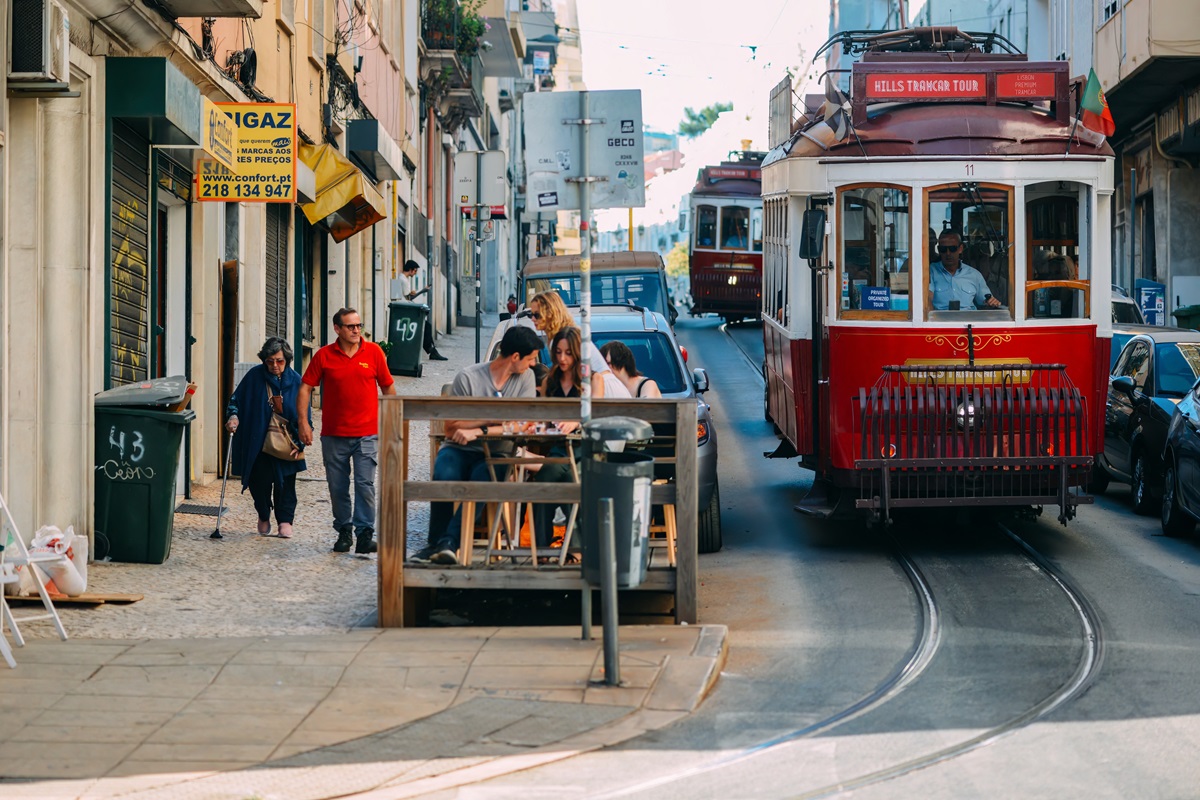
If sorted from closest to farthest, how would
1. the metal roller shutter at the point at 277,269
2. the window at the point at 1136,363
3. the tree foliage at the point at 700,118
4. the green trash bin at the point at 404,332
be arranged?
the window at the point at 1136,363, the metal roller shutter at the point at 277,269, the green trash bin at the point at 404,332, the tree foliage at the point at 700,118

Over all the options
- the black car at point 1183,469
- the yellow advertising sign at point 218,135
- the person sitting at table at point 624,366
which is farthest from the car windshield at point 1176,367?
the yellow advertising sign at point 218,135

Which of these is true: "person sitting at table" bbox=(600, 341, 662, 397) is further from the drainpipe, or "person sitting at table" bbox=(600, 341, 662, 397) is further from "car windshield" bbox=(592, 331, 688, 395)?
the drainpipe

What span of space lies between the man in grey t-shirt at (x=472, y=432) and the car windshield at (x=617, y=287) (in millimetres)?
13592

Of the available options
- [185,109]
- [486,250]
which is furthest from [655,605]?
[486,250]

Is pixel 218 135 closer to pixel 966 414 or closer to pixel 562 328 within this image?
pixel 562 328

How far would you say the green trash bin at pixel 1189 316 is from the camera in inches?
1121

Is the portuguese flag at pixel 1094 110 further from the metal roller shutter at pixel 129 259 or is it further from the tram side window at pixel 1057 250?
the metal roller shutter at pixel 129 259

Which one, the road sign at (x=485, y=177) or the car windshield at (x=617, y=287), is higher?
the road sign at (x=485, y=177)

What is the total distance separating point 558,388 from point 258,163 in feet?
18.4

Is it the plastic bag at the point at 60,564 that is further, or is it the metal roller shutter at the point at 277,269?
the metal roller shutter at the point at 277,269

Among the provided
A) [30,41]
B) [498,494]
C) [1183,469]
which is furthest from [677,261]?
[498,494]

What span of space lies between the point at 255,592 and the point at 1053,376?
5740 millimetres

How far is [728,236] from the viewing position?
37.6 meters

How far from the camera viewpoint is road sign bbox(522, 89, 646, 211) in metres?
9.60
